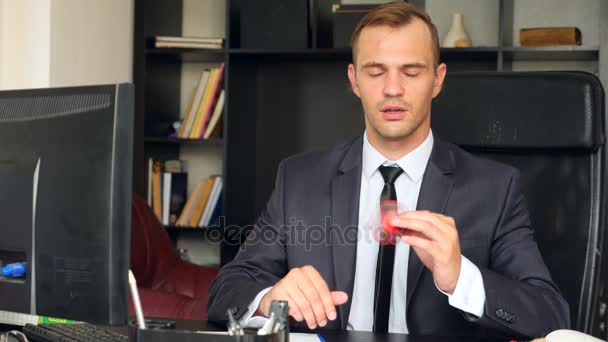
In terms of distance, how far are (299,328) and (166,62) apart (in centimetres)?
280

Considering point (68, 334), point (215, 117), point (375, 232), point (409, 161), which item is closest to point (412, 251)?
point (375, 232)

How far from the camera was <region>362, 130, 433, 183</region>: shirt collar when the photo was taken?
1.82 m

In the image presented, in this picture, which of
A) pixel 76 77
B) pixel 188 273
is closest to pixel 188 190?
pixel 188 273

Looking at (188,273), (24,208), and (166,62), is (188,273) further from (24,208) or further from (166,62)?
(24,208)

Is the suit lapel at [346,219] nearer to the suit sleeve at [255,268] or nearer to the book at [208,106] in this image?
the suit sleeve at [255,268]

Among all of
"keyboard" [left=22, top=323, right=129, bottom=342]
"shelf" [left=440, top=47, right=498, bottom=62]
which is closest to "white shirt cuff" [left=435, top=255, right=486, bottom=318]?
Answer: "keyboard" [left=22, top=323, right=129, bottom=342]

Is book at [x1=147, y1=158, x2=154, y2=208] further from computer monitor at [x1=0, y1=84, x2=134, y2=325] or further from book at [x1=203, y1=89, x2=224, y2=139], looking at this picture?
computer monitor at [x1=0, y1=84, x2=134, y2=325]

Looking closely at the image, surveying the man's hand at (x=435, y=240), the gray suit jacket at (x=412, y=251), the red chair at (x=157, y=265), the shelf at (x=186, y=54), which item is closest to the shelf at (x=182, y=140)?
the shelf at (x=186, y=54)

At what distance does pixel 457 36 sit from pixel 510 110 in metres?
1.76

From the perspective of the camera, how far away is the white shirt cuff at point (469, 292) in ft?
4.75

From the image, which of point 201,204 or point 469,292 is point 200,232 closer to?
point 201,204

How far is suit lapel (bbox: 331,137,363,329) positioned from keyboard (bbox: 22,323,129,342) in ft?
1.89

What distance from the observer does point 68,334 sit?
52.1 inches

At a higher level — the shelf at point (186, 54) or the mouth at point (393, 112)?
the shelf at point (186, 54)
